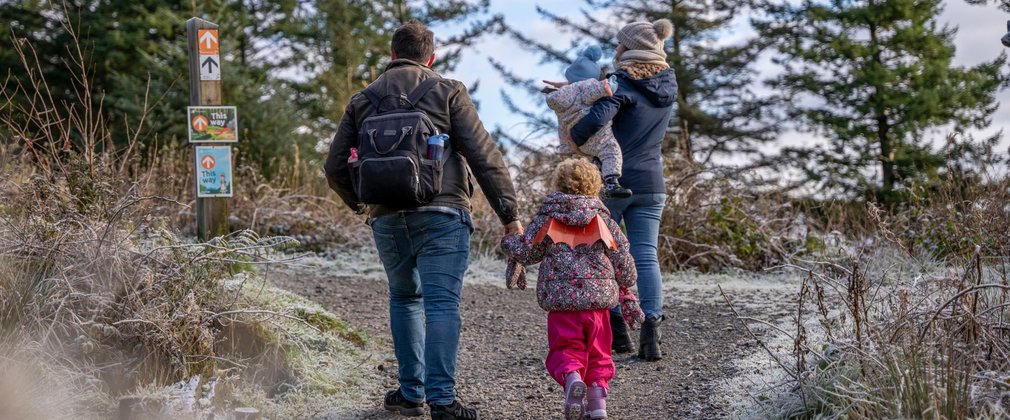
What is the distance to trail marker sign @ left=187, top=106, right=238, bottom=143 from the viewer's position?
661 cm

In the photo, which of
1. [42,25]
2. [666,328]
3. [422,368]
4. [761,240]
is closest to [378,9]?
[42,25]

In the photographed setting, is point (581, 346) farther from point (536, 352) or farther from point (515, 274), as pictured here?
point (536, 352)

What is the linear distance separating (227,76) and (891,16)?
14.5 m

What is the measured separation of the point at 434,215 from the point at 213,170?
10.9 ft

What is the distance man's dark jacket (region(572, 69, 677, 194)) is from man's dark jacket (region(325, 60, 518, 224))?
1160 millimetres

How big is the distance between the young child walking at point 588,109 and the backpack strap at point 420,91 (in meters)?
1.35

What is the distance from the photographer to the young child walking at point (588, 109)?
16.5ft

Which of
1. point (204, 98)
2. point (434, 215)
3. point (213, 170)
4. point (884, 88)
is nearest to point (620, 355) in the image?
point (434, 215)

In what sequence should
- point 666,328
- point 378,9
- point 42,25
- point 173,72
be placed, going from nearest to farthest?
point 666,328, point 173,72, point 42,25, point 378,9

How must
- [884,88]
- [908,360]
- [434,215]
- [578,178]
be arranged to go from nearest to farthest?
[908,360] < [434,215] < [578,178] < [884,88]

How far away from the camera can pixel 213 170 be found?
6719mm

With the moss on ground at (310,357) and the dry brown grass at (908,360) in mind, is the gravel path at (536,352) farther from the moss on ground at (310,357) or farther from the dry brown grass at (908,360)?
the dry brown grass at (908,360)

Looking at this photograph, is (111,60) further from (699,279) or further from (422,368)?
(422,368)

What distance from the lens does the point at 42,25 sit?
2023 cm
